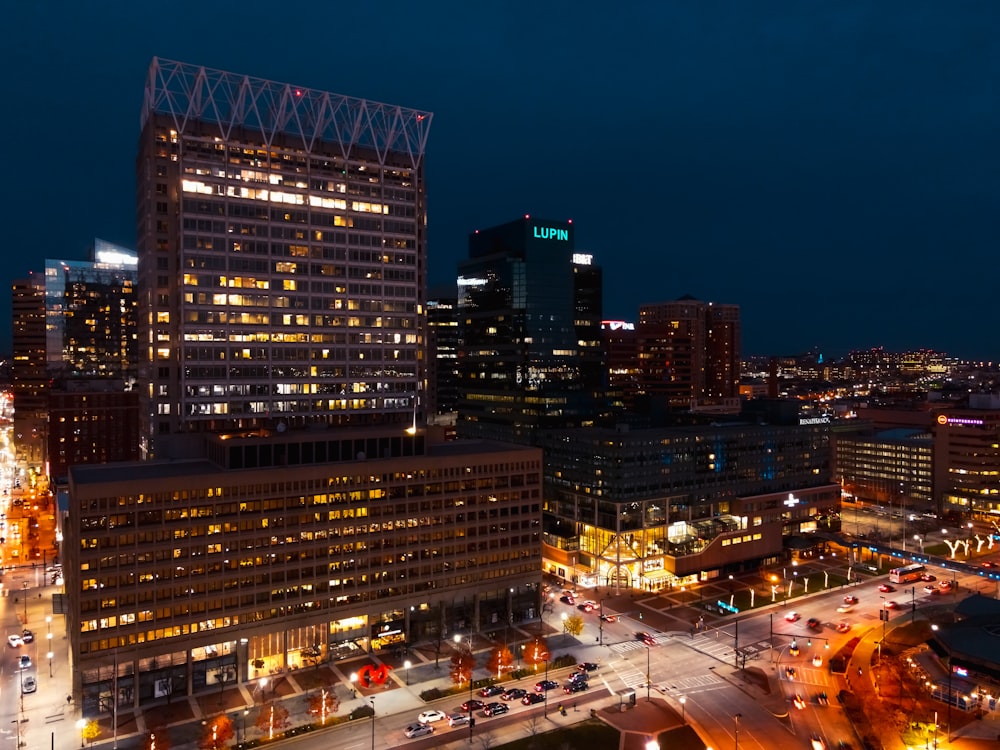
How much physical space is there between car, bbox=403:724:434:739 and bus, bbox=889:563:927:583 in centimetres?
10058

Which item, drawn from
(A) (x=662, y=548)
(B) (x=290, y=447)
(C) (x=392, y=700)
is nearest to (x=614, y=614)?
(A) (x=662, y=548)

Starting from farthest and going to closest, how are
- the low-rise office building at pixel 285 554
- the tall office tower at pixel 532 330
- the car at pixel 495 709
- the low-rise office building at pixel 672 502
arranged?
the tall office tower at pixel 532 330, the low-rise office building at pixel 672 502, the low-rise office building at pixel 285 554, the car at pixel 495 709

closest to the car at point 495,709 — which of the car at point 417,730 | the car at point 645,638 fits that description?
the car at point 417,730

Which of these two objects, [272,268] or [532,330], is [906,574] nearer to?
[532,330]

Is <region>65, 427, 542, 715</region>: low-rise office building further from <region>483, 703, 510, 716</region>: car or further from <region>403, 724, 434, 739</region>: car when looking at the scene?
<region>483, 703, 510, 716</region>: car

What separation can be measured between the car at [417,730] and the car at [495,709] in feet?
22.9

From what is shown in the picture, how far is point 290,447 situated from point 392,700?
37051 mm

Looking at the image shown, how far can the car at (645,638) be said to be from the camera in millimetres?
105188

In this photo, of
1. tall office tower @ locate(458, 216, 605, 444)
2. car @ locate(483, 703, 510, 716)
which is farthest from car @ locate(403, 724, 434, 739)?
tall office tower @ locate(458, 216, 605, 444)

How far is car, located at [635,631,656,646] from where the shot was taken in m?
105

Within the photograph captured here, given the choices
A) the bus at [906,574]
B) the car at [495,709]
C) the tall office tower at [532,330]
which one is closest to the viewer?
the car at [495,709]

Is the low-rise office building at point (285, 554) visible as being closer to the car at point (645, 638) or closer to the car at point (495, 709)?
the car at point (645, 638)

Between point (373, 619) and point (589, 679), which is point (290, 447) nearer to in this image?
point (373, 619)

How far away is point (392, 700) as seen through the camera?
8750 centimetres
